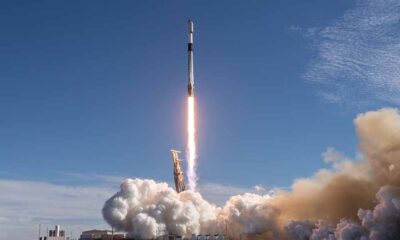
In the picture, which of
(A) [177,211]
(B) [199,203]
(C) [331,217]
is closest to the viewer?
(C) [331,217]

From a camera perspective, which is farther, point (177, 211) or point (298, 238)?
point (177, 211)

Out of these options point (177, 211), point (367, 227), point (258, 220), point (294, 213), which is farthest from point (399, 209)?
point (177, 211)

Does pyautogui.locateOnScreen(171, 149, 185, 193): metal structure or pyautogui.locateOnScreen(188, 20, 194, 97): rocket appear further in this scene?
pyautogui.locateOnScreen(171, 149, 185, 193): metal structure

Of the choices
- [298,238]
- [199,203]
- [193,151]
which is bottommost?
[298,238]

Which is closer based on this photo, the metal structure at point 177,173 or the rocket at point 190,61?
the rocket at point 190,61

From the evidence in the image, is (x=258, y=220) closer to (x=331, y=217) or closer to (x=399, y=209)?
(x=331, y=217)

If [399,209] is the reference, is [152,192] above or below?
above

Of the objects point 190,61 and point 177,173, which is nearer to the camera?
point 190,61

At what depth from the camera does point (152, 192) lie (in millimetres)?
166000

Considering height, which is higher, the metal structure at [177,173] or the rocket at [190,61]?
the rocket at [190,61]

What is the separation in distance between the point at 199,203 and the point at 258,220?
77.3 ft

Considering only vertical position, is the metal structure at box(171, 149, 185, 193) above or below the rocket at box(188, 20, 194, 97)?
below

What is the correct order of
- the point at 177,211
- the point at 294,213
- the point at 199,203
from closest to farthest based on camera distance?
the point at 294,213 < the point at 177,211 < the point at 199,203

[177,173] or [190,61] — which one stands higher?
[190,61]
